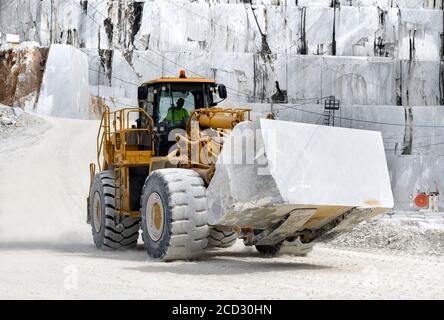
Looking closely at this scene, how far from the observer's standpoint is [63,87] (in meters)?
39.8

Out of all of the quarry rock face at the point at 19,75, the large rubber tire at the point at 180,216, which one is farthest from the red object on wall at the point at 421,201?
the quarry rock face at the point at 19,75

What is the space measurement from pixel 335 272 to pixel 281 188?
1.36 meters

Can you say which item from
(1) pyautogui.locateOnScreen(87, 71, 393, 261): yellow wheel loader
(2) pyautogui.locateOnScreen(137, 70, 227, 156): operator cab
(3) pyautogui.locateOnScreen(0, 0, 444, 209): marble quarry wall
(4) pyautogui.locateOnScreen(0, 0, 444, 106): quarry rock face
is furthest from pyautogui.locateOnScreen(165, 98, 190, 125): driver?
(4) pyautogui.locateOnScreen(0, 0, 444, 106): quarry rock face

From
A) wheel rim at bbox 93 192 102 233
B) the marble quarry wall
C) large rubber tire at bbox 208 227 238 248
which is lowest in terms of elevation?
large rubber tire at bbox 208 227 238 248

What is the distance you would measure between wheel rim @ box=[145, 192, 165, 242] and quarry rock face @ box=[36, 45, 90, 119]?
29.0 m

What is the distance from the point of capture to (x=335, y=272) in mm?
9938

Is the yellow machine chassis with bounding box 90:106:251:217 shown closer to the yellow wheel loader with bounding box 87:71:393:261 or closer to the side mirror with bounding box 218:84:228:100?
the yellow wheel loader with bounding box 87:71:393:261

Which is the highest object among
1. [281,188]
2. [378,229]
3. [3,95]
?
[3,95]

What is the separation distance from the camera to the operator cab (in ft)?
41.3

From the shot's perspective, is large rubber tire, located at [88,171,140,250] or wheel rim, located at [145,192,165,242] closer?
wheel rim, located at [145,192,165,242]

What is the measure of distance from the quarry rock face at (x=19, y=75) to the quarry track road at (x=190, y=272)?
2142 cm

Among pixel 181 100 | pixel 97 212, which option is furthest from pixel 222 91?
pixel 97 212
